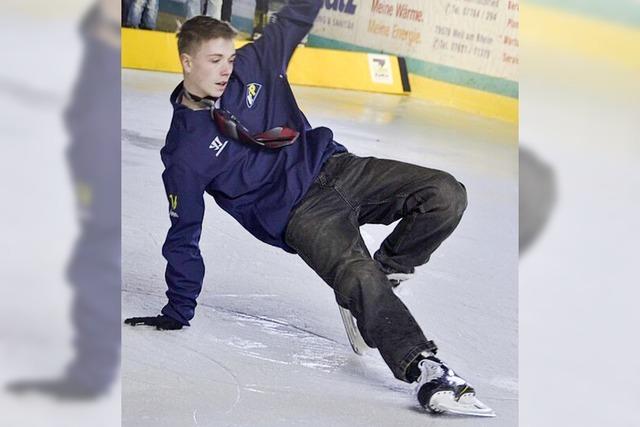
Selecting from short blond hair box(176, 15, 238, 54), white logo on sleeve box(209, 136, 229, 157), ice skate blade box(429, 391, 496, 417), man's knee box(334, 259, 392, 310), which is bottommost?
ice skate blade box(429, 391, 496, 417)

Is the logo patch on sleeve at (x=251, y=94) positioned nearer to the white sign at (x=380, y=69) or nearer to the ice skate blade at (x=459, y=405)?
the white sign at (x=380, y=69)

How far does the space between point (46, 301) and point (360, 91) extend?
817 mm

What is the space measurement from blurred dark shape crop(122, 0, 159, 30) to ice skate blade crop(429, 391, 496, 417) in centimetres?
98

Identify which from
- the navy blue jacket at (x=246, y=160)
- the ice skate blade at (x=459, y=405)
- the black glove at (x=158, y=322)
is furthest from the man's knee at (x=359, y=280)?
the black glove at (x=158, y=322)

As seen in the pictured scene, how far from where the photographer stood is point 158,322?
2082mm

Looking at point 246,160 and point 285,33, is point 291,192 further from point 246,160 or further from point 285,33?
point 285,33

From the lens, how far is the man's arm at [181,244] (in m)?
2.08

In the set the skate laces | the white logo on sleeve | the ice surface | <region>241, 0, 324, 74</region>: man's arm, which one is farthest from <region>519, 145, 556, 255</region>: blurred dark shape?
the white logo on sleeve

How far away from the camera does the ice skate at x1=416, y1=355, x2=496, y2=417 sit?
215 centimetres

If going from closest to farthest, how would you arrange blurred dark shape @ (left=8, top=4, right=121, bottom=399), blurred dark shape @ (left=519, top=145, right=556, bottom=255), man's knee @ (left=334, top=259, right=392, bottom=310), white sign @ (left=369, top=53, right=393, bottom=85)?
blurred dark shape @ (left=8, top=4, right=121, bottom=399) < man's knee @ (left=334, top=259, right=392, bottom=310) < white sign @ (left=369, top=53, right=393, bottom=85) < blurred dark shape @ (left=519, top=145, right=556, bottom=255)

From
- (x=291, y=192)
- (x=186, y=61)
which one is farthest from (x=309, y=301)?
(x=186, y=61)

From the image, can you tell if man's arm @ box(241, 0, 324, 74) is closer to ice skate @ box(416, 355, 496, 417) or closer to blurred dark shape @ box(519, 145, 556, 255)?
blurred dark shape @ box(519, 145, 556, 255)

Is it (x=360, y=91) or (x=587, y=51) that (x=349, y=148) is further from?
(x=587, y=51)

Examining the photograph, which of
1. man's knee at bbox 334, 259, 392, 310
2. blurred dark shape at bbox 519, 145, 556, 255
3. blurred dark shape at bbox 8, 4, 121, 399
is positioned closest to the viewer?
blurred dark shape at bbox 8, 4, 121, 399
